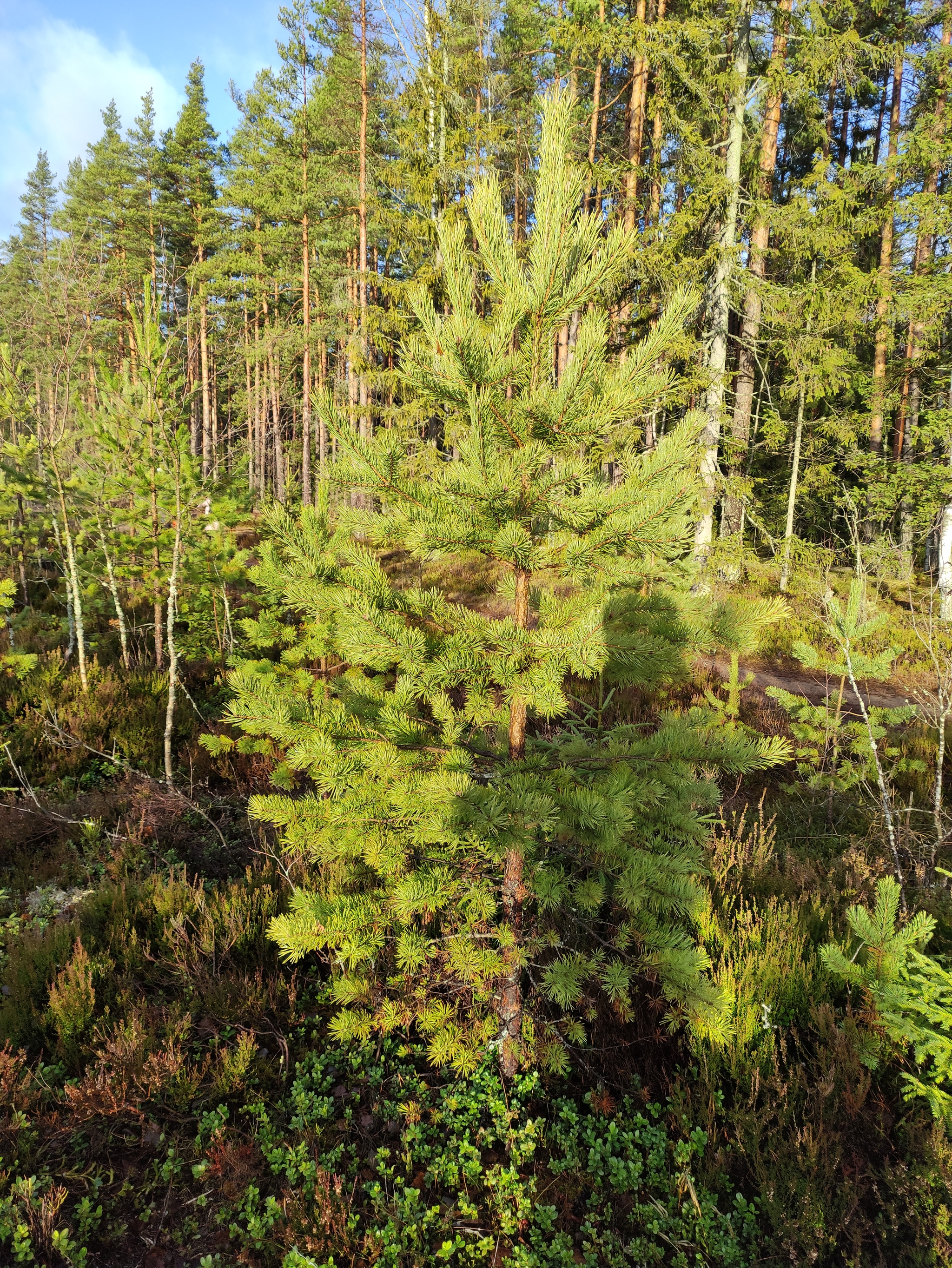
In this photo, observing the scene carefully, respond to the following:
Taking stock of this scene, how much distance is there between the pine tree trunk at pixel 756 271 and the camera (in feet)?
34.6

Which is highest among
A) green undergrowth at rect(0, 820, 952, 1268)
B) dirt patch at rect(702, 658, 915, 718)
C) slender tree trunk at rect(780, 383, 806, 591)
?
slender tree trunk at rect(780, 383, 806, 591)

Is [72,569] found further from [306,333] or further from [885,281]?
[885,281]

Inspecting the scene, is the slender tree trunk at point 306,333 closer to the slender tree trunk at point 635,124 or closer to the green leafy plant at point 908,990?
the slender tree trunk at point 635,124

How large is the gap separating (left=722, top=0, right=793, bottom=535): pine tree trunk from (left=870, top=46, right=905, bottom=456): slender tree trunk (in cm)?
243

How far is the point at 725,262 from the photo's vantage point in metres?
10.9

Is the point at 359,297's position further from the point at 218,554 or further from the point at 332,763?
the point at 332,763

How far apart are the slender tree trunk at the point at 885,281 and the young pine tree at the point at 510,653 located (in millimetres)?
13679

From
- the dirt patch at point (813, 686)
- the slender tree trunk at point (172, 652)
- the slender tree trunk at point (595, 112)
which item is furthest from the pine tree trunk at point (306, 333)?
the dirt patch at point (813, 686)

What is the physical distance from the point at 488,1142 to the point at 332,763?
1.94 metres

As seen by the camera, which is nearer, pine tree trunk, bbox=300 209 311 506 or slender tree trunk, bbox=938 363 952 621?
slender tree trunk, bbox=938 363 952 621

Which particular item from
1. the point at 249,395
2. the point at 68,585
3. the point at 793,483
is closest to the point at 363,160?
the point at 249,395

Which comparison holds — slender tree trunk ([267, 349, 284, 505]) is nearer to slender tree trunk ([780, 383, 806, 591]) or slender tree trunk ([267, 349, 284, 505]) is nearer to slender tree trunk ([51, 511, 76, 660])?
slender tree trunk ([51, 511, 76, 660])

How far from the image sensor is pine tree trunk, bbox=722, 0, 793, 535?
34.6 ft

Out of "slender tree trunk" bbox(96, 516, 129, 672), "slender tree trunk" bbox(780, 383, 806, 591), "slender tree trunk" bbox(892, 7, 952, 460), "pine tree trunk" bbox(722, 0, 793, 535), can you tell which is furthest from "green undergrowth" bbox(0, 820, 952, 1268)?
"slender tree trunk" bbox(892, 7, 952, 460)
